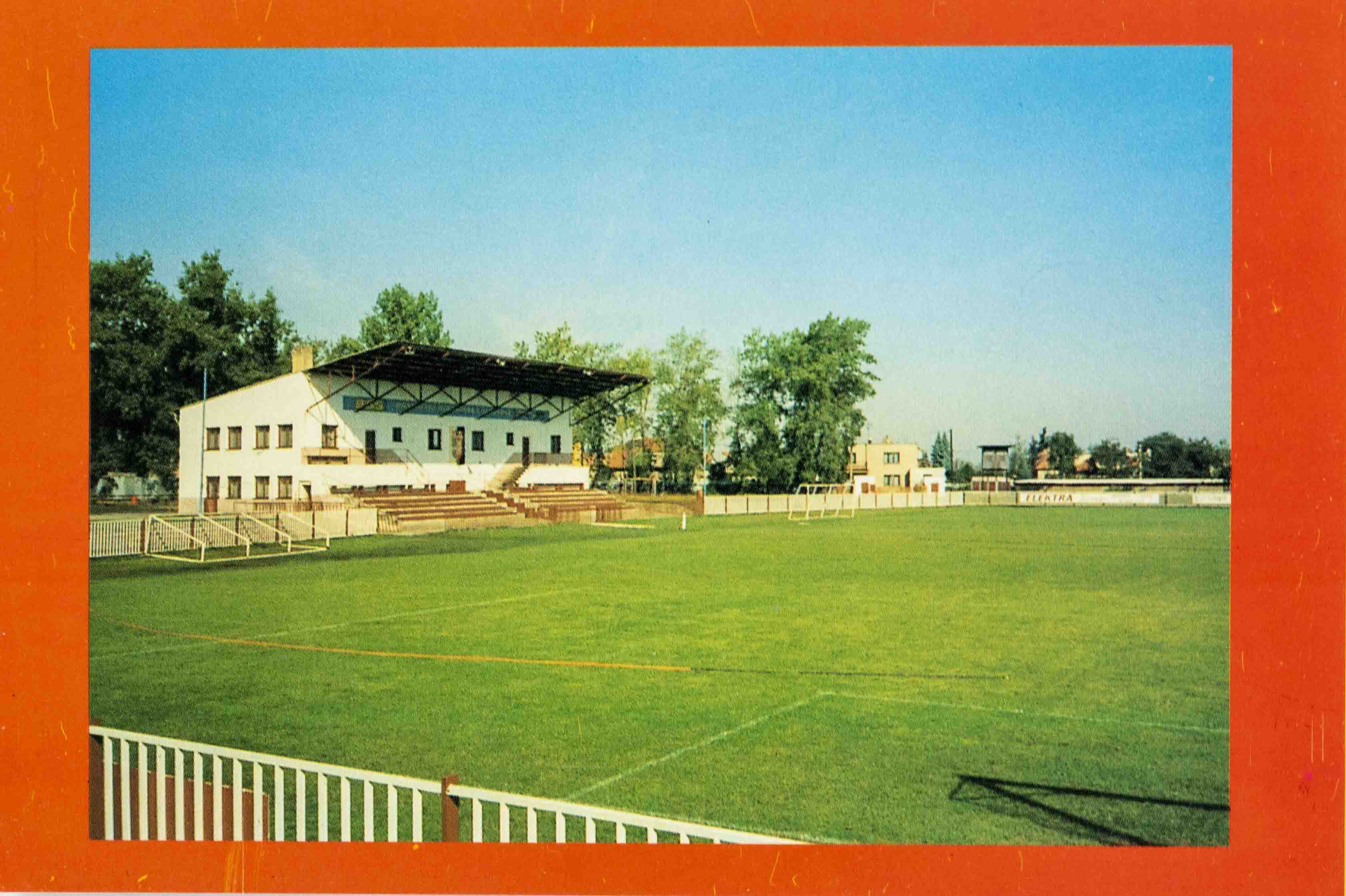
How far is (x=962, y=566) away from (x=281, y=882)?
1909 cm

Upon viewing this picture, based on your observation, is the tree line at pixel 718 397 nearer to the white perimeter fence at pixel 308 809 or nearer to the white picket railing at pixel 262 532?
the white picket railing at pixel 262 532

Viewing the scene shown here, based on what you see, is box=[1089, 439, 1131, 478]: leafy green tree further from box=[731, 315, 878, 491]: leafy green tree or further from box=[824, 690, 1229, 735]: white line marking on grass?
box=[824, 690, 1229, 735]: white line marking on grass

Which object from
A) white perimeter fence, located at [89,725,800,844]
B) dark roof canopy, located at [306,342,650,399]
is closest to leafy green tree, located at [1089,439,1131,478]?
dark roof canopy, located at [306,342,650,399]

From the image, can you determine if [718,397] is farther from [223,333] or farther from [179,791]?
[179,791]

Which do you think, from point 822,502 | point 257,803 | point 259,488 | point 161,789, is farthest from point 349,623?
point 822,502

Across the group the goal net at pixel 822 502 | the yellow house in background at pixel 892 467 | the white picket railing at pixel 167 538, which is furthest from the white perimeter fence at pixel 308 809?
the yellow house in background at pixel 892 467

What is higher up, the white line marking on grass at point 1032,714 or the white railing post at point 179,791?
the white railing post at point 179,791

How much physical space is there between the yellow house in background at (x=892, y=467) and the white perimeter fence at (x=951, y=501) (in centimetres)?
1340

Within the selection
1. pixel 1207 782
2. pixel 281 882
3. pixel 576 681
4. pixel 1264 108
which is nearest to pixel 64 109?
pixel 281 882

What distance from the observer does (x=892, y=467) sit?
8475 cm

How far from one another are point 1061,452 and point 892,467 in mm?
15172

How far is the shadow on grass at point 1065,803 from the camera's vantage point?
595cm

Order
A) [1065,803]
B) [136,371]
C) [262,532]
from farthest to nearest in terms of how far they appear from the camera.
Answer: [136,371] < [262,532] < [1065,803]

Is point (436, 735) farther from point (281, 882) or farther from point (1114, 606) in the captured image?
point (1114, 606)
